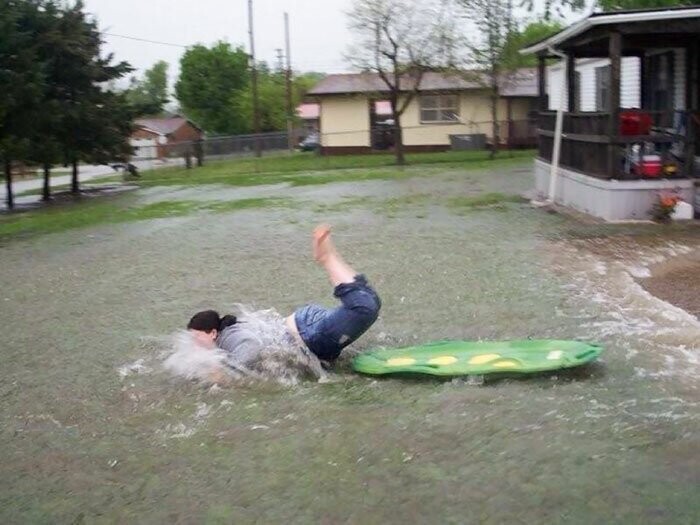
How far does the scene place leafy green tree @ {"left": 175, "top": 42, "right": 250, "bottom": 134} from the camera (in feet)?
229

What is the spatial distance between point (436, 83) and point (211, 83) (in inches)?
1435

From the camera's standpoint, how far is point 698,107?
54.0ft

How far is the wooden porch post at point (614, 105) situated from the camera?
41.3ft

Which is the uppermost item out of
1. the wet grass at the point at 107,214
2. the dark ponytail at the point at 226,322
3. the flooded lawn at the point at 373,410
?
the wet grass at the point at 107,214

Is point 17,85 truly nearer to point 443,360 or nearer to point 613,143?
point 613,143

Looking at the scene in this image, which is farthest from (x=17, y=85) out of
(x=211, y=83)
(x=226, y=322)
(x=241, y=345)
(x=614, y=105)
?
(x=211, y=83)

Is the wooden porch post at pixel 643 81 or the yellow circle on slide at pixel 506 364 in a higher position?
the wooden porch post at pixel 643 81

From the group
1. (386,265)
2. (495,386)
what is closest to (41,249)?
(386,265)

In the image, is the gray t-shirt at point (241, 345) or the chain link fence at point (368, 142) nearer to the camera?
the gray t-shirt at point (241, 345)

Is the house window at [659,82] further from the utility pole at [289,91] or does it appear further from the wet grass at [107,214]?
the utility pole at [289,91]

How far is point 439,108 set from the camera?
38.1 m

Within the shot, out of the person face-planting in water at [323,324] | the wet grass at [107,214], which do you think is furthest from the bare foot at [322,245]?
the wet grass at [107,214]

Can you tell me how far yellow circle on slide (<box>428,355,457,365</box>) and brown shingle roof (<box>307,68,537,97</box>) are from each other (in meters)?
28.2

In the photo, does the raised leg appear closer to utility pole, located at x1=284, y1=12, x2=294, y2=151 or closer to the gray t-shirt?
the gray t-shirt
